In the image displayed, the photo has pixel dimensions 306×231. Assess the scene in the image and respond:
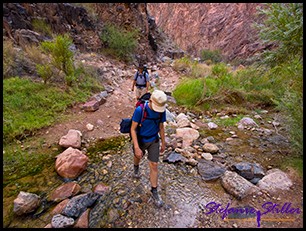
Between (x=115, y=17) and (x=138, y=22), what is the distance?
210 centimetres

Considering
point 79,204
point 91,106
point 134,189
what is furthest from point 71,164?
point 91,106

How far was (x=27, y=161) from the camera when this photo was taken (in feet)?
10.2

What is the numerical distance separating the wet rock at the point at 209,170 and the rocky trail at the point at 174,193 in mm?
84

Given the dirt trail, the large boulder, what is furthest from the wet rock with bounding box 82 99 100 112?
the large boulder

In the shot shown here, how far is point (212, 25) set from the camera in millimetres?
32000

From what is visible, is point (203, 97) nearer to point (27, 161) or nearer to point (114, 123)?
point (114, 123)

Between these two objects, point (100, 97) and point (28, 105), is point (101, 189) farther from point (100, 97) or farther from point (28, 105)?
point (100, 97)

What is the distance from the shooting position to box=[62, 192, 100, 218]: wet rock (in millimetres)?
2146

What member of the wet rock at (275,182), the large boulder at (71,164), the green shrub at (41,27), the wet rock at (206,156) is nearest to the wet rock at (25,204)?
the large boulder at (71,164)

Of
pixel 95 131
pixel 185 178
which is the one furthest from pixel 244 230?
pixel 95 131

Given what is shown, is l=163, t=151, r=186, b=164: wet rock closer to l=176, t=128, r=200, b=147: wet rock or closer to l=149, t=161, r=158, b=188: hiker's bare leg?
l=176, t=128, r=200, b=147: wet rock

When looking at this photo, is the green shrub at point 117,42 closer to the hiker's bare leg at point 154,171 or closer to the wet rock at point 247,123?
the wet rock at point 247,123

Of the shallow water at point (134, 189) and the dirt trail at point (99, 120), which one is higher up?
the dirt trail at point (99, 120)

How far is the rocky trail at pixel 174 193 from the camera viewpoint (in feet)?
7.12
